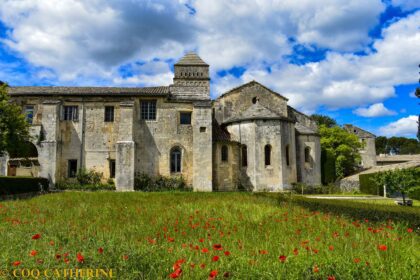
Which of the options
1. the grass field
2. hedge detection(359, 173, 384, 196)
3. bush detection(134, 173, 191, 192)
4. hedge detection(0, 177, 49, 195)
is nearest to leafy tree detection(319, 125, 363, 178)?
hedge detection(359, 173, 384, 196)

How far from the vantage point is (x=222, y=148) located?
29.8 m

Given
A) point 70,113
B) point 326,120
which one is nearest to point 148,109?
point 70,113

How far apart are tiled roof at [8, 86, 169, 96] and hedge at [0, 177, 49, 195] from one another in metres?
8.50

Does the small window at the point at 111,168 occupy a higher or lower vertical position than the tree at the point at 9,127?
lower

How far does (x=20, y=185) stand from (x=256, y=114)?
64.5 feet

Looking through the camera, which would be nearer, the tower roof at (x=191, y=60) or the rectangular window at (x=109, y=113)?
the rectangular window at (x=109, y=113)

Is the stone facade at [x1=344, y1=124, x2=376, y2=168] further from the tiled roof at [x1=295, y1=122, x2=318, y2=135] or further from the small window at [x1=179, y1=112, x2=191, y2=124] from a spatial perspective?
the small window at [x1=179, y1=112, x2=191, y2=124]

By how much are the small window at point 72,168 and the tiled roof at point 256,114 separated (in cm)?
1451

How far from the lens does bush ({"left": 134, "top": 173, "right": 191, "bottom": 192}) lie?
2793cm

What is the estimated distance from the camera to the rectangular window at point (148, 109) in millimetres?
29844

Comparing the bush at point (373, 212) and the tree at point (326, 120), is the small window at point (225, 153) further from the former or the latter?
the tree at point (326, 120)

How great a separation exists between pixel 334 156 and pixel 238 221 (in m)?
35.7

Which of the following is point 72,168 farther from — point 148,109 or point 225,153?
point 225,153

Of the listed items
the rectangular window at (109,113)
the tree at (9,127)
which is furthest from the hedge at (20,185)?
the rectangular window at (109,113)
